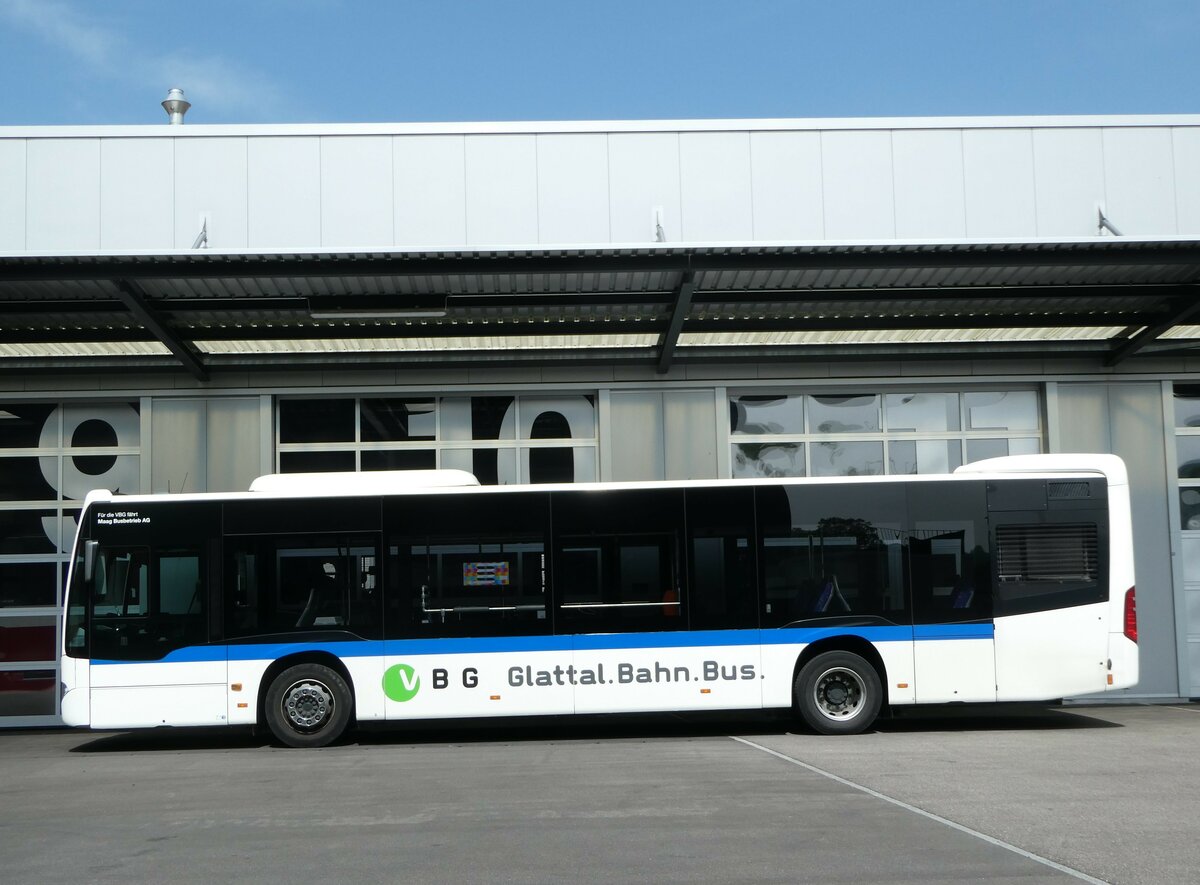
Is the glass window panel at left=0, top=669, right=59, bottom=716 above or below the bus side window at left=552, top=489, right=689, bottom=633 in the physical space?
below


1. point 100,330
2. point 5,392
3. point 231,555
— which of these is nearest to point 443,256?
point 231,555

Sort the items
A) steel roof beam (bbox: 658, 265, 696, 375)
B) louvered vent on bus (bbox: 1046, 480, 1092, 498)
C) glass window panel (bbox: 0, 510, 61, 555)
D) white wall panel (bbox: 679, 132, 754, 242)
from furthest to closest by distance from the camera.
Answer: glass window panel (bbox: 0, 510, 61, 555) → white wall panel (bbox: 679, 132, 754, 242) → steel roof beam (bbox: 658, 265, 696, 375) → louvered vent on bus (bbox: 1046, 480, 1092, 498)

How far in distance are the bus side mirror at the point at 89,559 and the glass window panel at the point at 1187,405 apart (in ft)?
45.8

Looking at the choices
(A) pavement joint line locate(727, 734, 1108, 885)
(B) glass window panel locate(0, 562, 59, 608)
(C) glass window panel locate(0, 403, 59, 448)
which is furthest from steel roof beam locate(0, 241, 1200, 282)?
(A) pavement joint line locate(727, 734, 1108, 885)

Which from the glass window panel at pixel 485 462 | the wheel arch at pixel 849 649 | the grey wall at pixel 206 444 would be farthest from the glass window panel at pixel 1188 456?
the grey wall at pixel 206 444

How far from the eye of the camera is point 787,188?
53.0 ft

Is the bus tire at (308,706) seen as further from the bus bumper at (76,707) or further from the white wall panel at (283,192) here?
the white wall panel at (283,192)

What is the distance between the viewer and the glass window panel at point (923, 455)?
1733cm

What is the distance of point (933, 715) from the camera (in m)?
15.9

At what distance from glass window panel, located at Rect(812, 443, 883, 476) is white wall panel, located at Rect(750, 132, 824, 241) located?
3.02 metres

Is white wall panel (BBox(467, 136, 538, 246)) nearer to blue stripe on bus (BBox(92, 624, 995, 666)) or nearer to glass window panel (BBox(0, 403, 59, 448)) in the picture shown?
blue stripe on bus (BBox(92, 624, 995, 666))

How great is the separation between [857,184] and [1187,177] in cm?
438

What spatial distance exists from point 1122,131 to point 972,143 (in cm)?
199

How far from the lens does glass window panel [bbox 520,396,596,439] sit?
1720 centimetres
